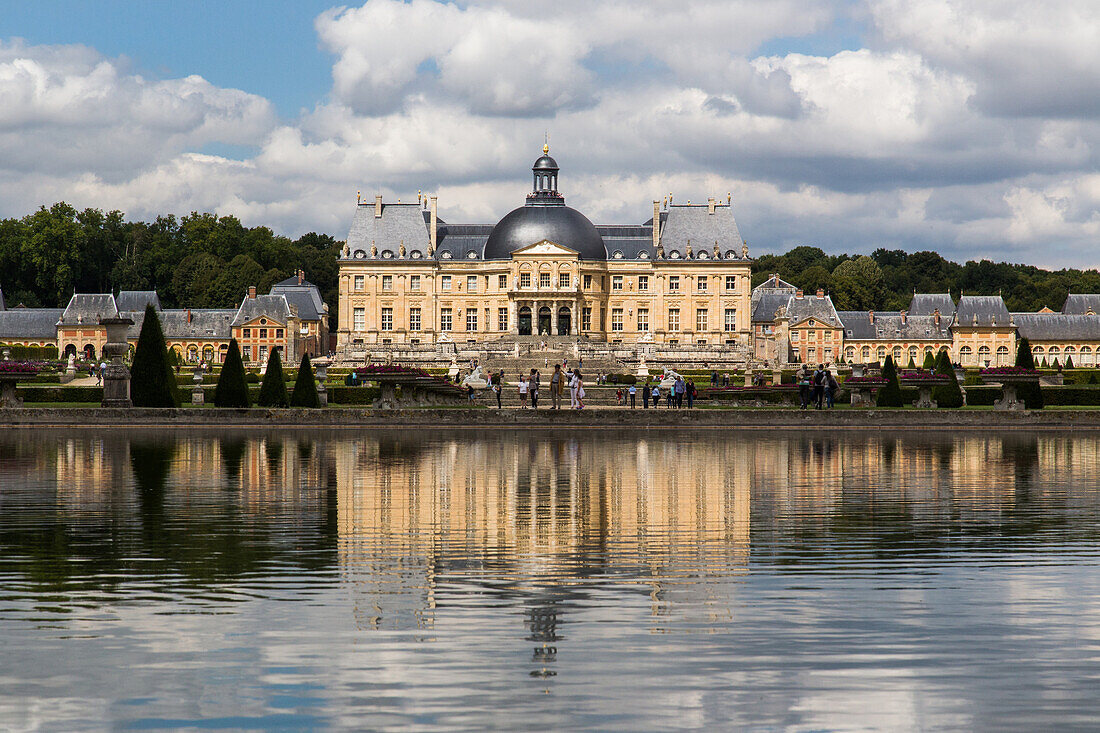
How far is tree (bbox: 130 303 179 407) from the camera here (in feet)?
117

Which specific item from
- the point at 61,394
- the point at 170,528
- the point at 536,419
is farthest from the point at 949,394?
the point at 170,528

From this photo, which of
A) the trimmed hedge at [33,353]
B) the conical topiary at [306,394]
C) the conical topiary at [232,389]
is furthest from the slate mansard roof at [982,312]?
the conical topiary at [232,389]

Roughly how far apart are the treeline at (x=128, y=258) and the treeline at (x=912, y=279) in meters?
40.7

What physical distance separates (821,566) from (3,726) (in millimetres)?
6751

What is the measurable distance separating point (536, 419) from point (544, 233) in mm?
54351

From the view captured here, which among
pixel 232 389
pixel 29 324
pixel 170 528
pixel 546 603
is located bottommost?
pixel 546 603

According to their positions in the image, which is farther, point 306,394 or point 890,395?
point 890,395

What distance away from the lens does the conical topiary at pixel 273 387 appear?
37.8 m

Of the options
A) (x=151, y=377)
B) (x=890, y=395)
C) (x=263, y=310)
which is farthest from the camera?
(x=263, y=310)

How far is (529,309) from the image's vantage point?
8569cm

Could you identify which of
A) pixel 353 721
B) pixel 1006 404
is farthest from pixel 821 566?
pixel 1006 404

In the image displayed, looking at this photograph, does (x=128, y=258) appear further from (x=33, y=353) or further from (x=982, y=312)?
(x=982, y=312)

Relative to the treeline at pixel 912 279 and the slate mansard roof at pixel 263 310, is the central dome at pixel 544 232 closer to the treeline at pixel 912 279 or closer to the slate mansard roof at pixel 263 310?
the slate mansard roof at pixel 263 310

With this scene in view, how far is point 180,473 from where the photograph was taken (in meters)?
19.5
